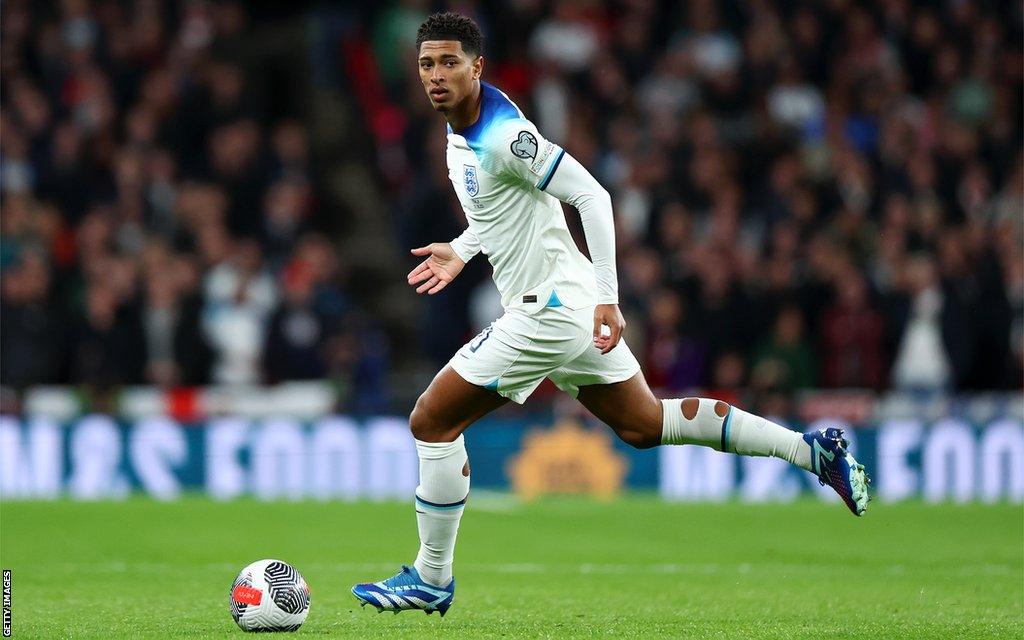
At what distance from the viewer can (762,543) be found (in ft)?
37.2

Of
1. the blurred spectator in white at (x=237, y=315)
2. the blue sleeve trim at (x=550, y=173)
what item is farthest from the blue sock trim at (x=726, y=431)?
the blurred spectator in white at (x=237, y=315)

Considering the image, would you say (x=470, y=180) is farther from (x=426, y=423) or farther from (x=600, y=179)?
(x=600, y=179)

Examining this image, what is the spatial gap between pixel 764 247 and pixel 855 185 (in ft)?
3.90

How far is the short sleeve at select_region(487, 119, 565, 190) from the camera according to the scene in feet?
21.6

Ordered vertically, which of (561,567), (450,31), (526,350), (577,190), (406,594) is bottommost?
(561,567)

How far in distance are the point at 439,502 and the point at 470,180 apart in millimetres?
1344

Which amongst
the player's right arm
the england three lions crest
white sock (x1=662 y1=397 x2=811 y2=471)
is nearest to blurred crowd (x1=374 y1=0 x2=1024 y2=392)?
white sock (x1=662 y1=397 x2=811 y2=471)

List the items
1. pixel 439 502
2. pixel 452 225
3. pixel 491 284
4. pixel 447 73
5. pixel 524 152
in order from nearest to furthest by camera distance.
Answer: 1. pixel 524 152
2. pixel 447 73
3. pixel 439 502
4. pixel 491 284
5. pixel 452 225

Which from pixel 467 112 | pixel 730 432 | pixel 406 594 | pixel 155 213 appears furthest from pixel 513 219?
pixel 155 213

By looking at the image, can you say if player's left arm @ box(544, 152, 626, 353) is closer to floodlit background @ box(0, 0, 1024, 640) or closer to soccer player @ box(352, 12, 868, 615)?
soccer player @ box(352, 12, 868, 615)

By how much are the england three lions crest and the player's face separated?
0.25 metres

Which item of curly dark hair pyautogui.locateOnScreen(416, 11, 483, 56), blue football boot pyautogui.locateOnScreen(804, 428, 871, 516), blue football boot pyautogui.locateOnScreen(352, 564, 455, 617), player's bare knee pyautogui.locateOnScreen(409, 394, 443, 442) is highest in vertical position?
curly dark hair pyautogui.locateOnScreen(416, 11, 483, 56)

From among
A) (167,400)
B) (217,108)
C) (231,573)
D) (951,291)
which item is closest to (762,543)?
(231,573)

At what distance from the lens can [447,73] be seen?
22.0 feet
